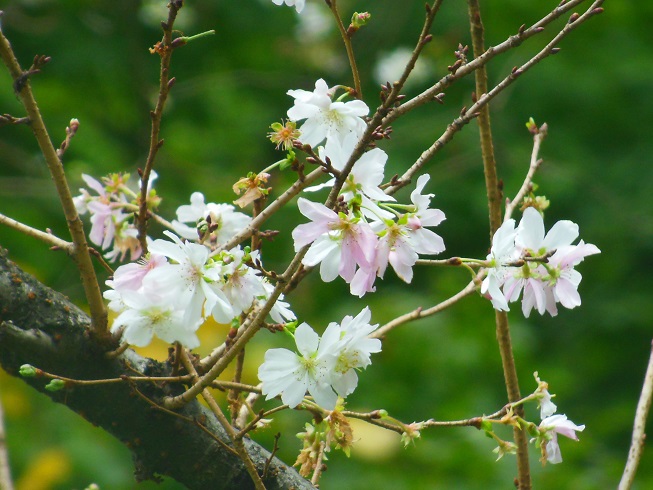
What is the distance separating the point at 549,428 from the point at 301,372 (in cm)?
32

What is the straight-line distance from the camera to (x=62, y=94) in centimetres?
440

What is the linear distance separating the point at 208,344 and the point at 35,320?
7.23 ft

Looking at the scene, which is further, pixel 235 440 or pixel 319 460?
pixel 319 460

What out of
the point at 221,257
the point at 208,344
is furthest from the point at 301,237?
the point at 208,344

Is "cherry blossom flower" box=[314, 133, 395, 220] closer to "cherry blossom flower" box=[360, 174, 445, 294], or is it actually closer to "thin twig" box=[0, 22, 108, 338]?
"cherry blossom flower" box=[360, 174, 445, 294]

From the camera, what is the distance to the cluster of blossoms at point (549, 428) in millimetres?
1044

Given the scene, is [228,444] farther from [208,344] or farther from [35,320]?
[208,344]

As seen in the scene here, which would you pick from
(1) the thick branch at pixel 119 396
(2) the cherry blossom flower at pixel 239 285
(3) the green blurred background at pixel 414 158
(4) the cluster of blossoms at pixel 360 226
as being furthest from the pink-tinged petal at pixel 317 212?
(3) the green blurred background at pixel 414 158

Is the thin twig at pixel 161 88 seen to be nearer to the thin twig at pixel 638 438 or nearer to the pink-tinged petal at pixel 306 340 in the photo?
the pink-tinged petal at pixel 306 340

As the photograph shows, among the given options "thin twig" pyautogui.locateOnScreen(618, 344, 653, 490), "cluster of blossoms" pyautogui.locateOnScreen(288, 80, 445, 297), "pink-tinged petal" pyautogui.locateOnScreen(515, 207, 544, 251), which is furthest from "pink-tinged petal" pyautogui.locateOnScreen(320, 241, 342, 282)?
"thin twig" pyautogui.locateOnScreen(618, 344, 653, 490)

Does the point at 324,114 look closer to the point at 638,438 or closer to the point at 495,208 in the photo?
the point at 495,208

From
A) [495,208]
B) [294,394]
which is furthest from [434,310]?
[294,394]

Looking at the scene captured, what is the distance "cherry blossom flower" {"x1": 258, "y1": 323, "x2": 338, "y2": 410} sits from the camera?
0.98m

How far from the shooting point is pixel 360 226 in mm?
903
